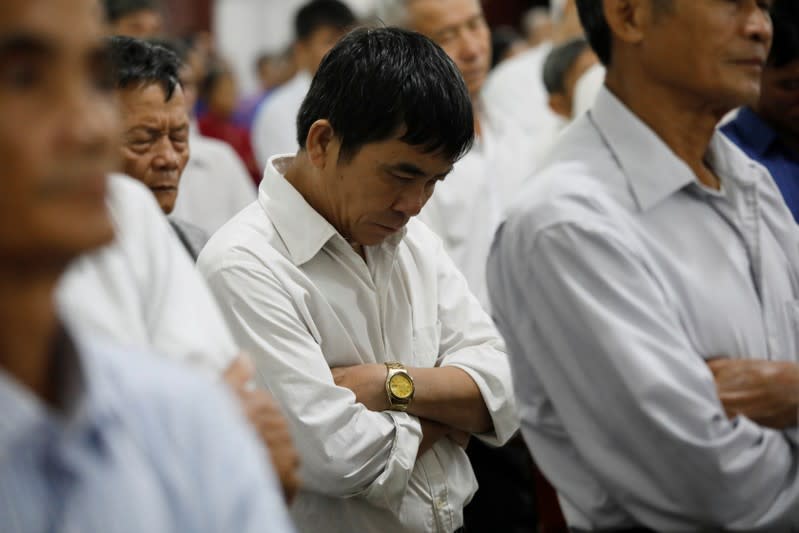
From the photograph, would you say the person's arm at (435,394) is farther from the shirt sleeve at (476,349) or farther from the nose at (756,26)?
the nose at (756,26)

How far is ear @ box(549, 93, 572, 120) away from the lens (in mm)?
5016

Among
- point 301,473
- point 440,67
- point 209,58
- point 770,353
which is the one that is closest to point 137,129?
point 440,67

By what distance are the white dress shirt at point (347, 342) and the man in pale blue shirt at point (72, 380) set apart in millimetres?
873

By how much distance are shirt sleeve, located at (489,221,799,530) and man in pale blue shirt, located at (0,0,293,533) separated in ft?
2.38

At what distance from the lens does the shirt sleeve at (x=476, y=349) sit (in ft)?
7.72

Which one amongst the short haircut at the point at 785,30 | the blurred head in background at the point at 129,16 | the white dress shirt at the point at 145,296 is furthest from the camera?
the blurred head in background at the point at 129,16

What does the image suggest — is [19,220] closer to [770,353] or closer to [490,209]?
[770,353]

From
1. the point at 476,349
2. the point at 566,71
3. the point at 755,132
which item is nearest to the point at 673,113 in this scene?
the point at 476,349

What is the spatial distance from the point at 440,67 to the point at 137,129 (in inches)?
31.2

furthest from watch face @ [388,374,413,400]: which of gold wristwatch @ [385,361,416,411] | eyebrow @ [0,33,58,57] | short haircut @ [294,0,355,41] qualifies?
short haircut @ [294,0,355,41]

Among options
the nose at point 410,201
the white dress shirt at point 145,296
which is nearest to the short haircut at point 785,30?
the nose at point 410,201

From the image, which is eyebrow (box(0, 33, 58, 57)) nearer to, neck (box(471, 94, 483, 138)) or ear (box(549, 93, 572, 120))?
neck (box(471, 94, 483, 138))

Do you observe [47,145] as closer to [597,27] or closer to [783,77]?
[597,27]

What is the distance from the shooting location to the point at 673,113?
2088 mm
